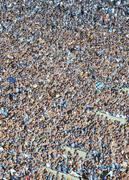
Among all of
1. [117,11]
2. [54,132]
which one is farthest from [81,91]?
[117,11]

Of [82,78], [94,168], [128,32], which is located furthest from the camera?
[128,32]

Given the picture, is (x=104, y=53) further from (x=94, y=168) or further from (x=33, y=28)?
(x=94, y=168)

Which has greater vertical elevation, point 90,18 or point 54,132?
point 90,18

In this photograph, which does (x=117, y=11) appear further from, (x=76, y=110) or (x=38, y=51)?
(x=76, y=110)

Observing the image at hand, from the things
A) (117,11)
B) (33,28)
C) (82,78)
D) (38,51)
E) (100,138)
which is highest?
(117,11)

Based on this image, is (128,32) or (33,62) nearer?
(33,62)

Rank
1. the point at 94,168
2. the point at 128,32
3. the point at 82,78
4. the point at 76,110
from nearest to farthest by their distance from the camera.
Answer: the point at 94,168 → the point at 76,110 → the point at 82,78 → the point at 128,32
